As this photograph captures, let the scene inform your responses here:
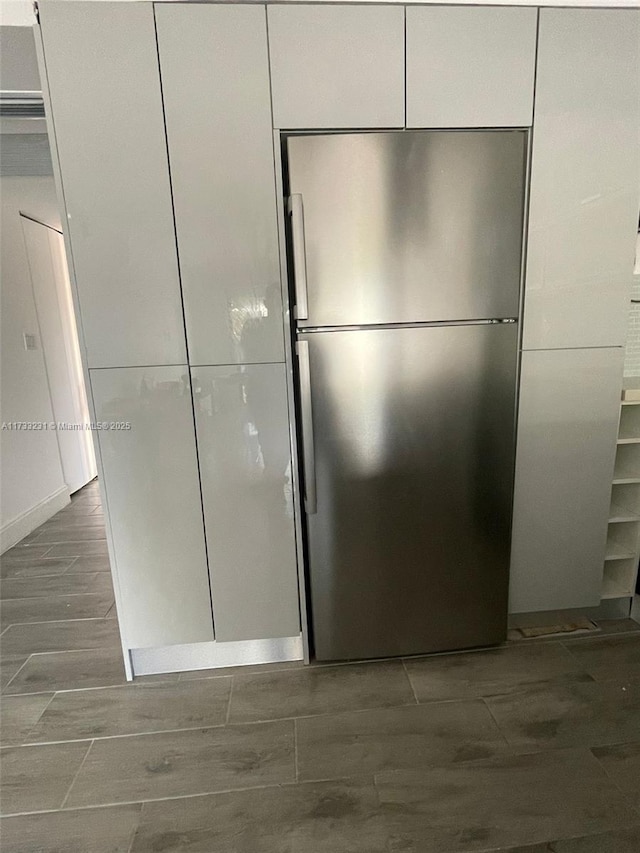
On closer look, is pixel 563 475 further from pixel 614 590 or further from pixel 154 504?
pixel 154 504

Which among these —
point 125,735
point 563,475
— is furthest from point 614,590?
point 125,735

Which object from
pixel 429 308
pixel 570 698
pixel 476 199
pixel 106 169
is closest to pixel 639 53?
pixel 476 199

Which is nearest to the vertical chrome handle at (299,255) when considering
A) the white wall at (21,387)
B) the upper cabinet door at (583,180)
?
the upper cabinet door at (583,180)

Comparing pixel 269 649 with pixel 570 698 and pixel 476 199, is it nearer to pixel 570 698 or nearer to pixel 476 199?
pixel 570 698

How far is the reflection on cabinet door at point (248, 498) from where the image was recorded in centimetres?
161

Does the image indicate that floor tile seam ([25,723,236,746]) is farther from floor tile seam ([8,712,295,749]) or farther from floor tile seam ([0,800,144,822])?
floor tile seam ([0,800,144,822])

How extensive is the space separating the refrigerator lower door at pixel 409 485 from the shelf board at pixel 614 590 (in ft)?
1.83

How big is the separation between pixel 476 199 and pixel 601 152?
0.52 meters

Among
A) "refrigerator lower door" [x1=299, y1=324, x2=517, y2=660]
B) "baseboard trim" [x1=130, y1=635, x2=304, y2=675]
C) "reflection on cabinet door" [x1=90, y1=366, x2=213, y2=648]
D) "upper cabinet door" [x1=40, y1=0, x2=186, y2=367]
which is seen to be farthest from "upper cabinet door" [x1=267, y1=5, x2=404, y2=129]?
"baseboard trim" [x1=130, y1=635, x2=304, y2=675]

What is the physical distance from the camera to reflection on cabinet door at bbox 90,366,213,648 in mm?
1591

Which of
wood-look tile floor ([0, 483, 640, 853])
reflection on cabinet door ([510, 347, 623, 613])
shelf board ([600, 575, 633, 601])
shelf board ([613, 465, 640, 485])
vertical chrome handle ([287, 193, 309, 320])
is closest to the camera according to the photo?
wood-look tile floor ([0, 483, 640, 853])

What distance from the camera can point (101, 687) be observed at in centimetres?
177

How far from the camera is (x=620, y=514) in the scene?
6.54 ft

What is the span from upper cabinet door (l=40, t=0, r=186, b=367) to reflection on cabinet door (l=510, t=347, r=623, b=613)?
1.37 m
